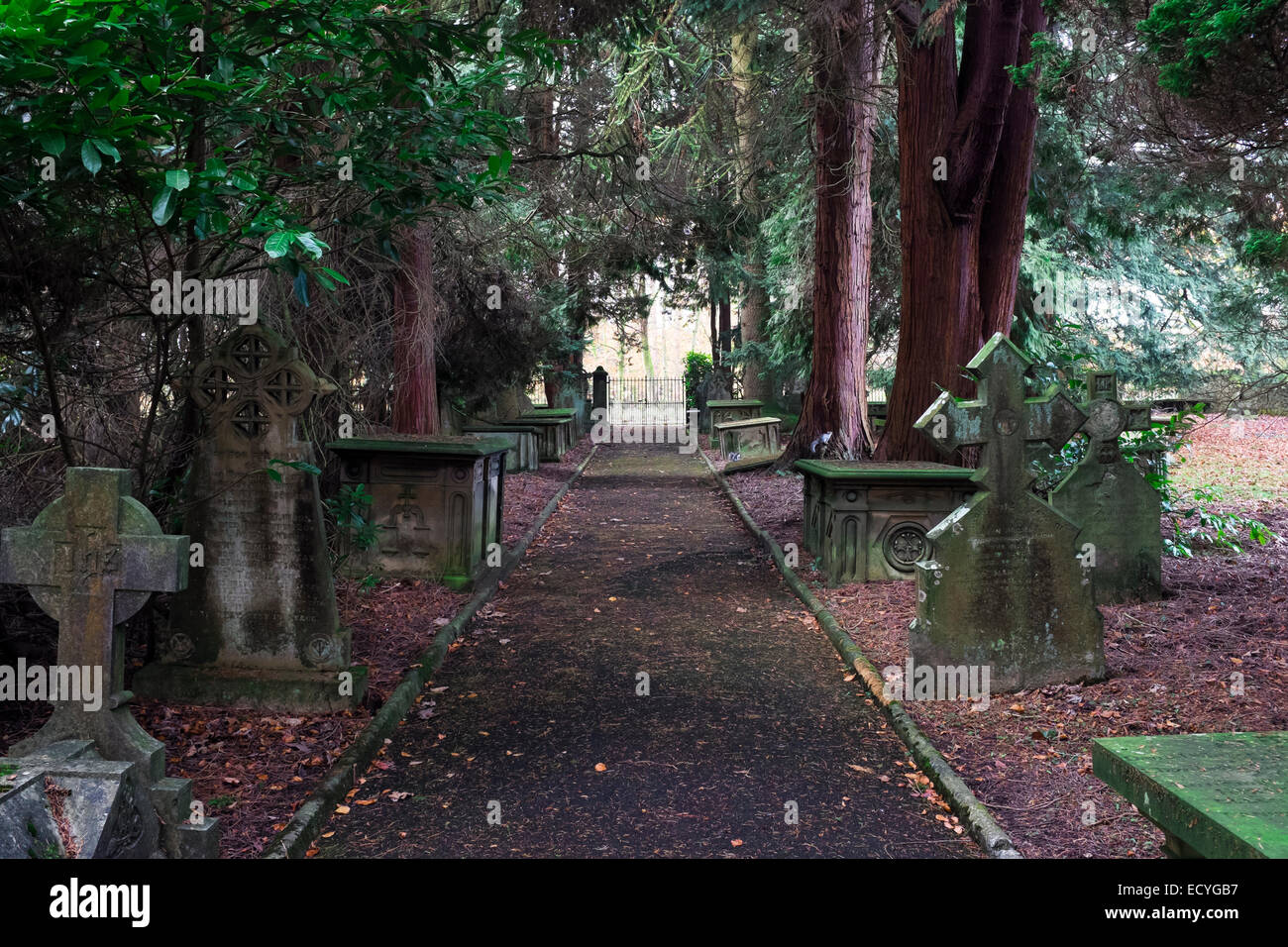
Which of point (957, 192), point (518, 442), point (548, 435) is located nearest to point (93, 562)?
point (957, 192)

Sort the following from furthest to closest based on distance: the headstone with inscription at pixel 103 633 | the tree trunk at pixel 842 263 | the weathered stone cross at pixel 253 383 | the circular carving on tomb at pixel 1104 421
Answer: the tree trunk at pixel 842 263 → the circular carving on tomb at pixel 1104 421 → the weathered stone cross at pixel 253 383 → the headstone with inscription at pixel 103 633

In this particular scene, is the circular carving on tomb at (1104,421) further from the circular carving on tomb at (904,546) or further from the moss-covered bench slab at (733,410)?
the moss-covered bench slab at (733,410)

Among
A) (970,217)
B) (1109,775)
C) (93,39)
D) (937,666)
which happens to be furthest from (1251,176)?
(93,39)

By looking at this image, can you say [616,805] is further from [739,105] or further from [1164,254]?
[1164,254]

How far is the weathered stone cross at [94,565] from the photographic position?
3879 millimetres

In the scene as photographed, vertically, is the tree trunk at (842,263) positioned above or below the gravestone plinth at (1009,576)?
above

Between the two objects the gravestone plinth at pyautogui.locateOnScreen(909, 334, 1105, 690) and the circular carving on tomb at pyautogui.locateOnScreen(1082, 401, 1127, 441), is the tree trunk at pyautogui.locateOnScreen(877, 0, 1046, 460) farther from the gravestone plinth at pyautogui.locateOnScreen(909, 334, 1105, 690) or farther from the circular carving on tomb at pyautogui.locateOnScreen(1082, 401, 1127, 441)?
the gravestone plinth at pyautogui.locateOnScreen(909, 334, 1105, 690)

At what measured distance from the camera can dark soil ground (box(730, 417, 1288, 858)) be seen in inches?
172

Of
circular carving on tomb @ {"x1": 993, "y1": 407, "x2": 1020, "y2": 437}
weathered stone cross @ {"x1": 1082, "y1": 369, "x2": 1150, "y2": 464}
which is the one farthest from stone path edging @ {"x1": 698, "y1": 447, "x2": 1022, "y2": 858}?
weathered stone cross @ {"x1": 1082, "y1": 369, "x2": 1150, "y2": 464}

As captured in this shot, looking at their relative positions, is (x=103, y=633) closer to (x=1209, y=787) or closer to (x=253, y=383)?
(x=253, y=383)

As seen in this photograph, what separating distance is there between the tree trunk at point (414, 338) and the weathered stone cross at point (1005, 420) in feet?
19.6

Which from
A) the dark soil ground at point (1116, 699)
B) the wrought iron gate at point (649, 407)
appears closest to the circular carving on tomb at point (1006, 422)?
the dark soil ground at point (1116, 699)

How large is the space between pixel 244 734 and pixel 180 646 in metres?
0.87

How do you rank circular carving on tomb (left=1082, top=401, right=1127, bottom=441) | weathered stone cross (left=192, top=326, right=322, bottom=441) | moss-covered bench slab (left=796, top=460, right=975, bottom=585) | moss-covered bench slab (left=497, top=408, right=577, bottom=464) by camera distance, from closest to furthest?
weathered stone cross (left=192, top=326, right=322, bottom=441) < circular carving on tomb (left=1082, top=401, right=1127, bottom=441) < moss-covered bench slab (left=796, top=460, right=975, bottom=585) < moss-covered bench slab (left=497, top=408, right=577, bottom=464)
